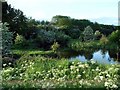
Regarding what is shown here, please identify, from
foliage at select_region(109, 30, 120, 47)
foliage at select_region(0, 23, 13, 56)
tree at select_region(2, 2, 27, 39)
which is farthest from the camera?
foliage at select_region(109, 30, 120, 47)

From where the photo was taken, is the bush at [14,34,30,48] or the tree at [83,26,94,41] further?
the tree at [83,26,94,41]

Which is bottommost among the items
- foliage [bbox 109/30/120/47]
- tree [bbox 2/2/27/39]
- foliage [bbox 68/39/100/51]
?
foliage [bbox 68/39/100/51]

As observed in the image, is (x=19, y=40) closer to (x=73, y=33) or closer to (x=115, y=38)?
(x=115, y=38)

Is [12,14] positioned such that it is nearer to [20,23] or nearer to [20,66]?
[20,23]

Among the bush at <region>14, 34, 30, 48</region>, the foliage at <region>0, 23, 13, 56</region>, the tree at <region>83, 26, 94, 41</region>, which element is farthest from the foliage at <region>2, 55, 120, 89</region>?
the tree at <region>83, 26, 94, 41</region>

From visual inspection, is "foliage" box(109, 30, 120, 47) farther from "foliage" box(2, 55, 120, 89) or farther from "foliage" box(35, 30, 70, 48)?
"foliage" box(2, 55, 120, 89)

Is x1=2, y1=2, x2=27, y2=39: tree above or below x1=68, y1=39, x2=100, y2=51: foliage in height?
above

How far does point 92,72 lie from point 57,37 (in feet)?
91.3

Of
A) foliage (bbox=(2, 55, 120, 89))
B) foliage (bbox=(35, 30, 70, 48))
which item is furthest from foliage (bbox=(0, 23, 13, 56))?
foliage (bbox=(35, 30, 70, 48))

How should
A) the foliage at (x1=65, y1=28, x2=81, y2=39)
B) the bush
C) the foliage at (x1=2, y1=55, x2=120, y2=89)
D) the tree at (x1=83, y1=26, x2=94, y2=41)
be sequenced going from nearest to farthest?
the foliage at (x1=2, y1=55, x2=120, y2=89) < the bush < the tree at (x1=83, y1=26, x2=94, y2=41) < the foliage at (x1=65, y1=28, x2=81, y2=39)

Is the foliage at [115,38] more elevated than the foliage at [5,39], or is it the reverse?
the foliage at [5,39]

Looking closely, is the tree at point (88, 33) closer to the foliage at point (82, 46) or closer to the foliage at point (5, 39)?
the foliage at point (82, 46)

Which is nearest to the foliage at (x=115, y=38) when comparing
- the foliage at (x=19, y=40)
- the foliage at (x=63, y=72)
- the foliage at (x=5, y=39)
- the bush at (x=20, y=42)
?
the bush at (x=20, y=42)

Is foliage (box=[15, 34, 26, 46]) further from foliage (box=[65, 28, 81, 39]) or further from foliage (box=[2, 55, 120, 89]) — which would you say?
foliage (box=[2, 55, 120, 89])
